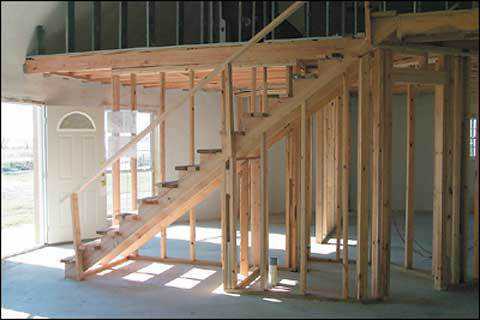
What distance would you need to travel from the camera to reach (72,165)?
8.06m

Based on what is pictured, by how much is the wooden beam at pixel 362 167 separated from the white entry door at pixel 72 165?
4384mm

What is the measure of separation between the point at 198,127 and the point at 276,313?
589cm

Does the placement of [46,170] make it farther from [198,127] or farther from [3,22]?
[198,127]

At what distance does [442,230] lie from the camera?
555cm

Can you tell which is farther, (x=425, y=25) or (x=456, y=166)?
(x=456, y=166)

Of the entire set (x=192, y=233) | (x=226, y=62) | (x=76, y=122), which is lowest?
(x=192, y=233)

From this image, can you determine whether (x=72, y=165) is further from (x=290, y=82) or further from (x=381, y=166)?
(x=381, y=166)

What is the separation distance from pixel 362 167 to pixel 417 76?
3.80ft

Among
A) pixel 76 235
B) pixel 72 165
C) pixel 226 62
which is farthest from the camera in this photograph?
pixel 72 165

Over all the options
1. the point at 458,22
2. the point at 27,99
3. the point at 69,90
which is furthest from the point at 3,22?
the point at 458,22

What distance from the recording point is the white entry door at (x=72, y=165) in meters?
7.82

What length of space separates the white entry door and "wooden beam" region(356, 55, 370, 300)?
4.38 meters

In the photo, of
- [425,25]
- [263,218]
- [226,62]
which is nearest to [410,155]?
[425,25]

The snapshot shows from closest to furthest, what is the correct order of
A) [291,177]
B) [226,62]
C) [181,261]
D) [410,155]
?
[226,62], [410,155], [291,177], [181,261]
